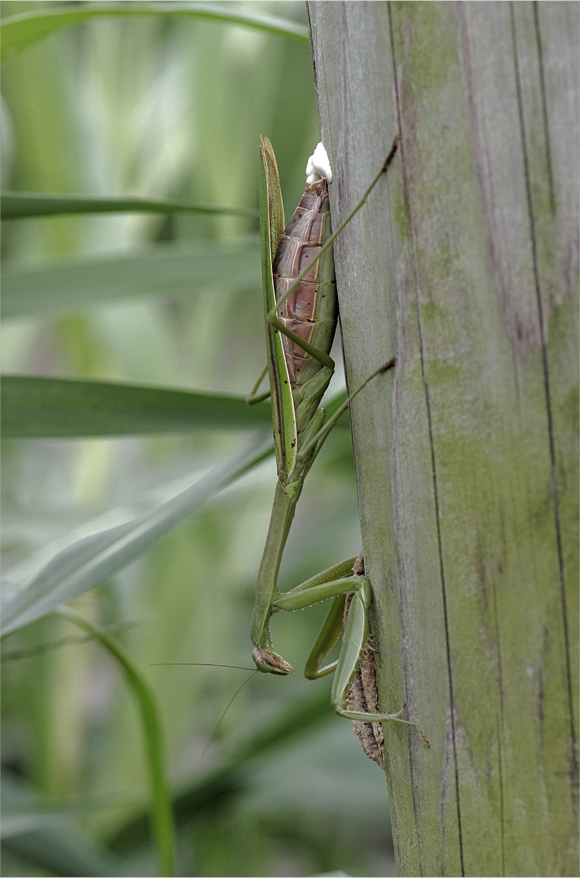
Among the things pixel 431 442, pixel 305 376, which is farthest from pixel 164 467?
pixel 431 442

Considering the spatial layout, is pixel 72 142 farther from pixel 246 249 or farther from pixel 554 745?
pixel 554 745

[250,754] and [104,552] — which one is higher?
[104,552]

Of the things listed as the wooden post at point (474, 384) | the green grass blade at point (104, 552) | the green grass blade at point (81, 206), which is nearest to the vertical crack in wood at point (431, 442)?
the wooden post at point (474, 384)

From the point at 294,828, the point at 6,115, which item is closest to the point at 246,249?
the point at 6,115

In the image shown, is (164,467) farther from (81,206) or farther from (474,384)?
(474,384)

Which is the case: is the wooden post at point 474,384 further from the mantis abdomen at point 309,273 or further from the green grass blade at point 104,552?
the green grass blade at point 104,552

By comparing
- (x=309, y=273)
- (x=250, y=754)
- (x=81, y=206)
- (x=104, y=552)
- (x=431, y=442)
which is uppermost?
(x=81, y=206)

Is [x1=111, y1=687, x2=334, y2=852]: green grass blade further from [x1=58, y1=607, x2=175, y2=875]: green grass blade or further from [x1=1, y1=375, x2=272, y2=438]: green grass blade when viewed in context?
[x1=1, y1=375, x2=272, y2=438]: green grass blade
